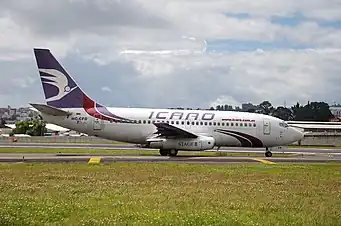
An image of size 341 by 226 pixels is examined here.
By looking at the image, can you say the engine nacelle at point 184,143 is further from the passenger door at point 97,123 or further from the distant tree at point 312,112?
the distant tree at point 312,112

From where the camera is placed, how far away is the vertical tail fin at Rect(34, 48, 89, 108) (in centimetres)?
4025

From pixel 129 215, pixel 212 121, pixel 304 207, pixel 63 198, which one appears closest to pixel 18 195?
pixel 63 198

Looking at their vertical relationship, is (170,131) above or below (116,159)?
above

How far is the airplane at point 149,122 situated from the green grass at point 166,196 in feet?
43.5

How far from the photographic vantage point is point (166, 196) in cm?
1623

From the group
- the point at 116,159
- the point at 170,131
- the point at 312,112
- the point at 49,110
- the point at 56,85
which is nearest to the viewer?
the point at 116,159

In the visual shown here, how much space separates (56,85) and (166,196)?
25.8m

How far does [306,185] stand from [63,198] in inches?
346

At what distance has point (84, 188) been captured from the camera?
18.0 metres

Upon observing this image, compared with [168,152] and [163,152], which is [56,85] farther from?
[168,152]

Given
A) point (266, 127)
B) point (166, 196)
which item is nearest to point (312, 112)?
point (266, 127)

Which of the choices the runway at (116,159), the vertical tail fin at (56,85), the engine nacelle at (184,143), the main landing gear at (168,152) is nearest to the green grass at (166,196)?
the runway at (116,159)

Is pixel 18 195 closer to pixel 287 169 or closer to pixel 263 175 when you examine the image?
pixel 263 175

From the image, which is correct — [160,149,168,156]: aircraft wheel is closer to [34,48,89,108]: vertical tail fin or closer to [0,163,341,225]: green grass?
[34,48,89,108]: vertical tail fin
